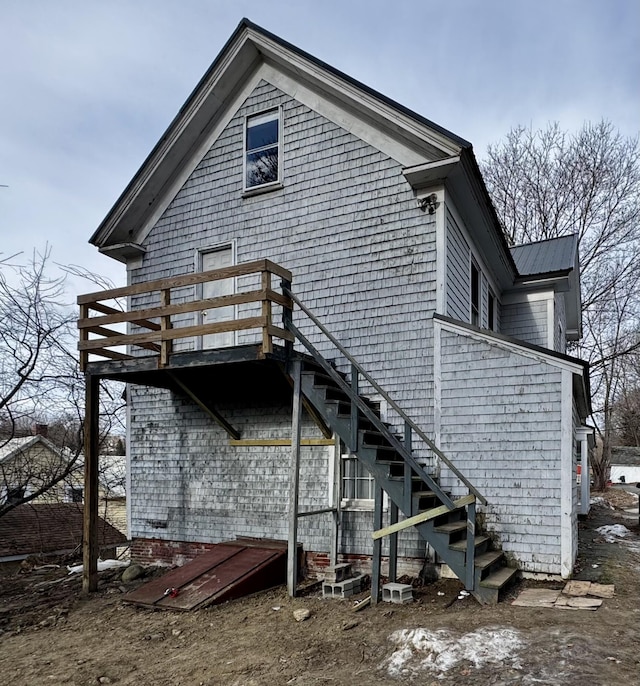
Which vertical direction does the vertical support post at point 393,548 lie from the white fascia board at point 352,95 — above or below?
below

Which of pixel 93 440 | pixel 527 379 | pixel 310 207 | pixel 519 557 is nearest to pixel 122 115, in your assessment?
pixel 310 207

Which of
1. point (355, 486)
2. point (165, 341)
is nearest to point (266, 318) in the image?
point (165, 341)

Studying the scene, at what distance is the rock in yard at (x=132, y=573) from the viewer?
9.70 metres

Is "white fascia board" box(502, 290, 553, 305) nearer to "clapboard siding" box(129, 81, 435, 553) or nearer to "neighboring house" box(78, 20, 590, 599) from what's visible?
"neighboring house" box(78, 20, 590, 599)

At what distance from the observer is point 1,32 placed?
644cm

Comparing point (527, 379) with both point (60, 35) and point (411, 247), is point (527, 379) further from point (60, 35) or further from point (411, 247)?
point (60, 35)

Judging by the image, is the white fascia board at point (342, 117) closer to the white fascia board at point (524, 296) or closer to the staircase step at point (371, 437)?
the staircase step at point (371, 437)

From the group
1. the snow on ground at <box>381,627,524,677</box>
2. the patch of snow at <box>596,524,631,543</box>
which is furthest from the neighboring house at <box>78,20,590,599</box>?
the patch of snow at <box>596,524,631,543</box>

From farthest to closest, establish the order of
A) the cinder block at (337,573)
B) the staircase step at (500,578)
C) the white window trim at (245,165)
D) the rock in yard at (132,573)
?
1. the white window trim at (245,165)
2. the rock in yard at (132,573)
3. the cinder block at (337,573)
4. the staircase step at (500,578)

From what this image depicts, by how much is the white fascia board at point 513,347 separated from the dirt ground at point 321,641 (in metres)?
2.70

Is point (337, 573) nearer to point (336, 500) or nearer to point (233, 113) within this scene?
point (336, 500)

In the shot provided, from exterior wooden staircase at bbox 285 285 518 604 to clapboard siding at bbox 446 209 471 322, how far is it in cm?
212

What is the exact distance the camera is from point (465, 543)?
714 cm

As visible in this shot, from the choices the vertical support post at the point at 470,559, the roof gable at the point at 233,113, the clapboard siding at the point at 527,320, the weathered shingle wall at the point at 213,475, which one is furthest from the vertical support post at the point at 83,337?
the clapboard siding at the point at 527,320
